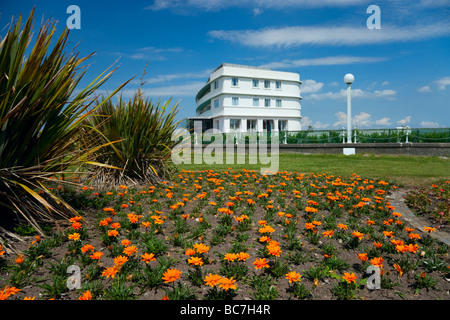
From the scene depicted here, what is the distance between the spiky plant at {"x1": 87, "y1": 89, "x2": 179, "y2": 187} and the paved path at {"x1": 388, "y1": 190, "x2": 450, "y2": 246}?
404cm

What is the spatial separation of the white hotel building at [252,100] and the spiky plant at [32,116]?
34.1 metres

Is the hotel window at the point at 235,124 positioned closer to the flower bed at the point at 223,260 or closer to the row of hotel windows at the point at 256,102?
the row of hotel windows at the point at 256,102

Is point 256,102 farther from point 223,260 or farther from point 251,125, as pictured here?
point 223,260

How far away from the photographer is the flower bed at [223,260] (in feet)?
6.76

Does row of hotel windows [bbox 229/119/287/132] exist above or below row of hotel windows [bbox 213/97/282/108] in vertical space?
below

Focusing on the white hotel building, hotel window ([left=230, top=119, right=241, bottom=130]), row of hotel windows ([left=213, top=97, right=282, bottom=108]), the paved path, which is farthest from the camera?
hotel window ([left=230, top=119, right=241, bottom=130])

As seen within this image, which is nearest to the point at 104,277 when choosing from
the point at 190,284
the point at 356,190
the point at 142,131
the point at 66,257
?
the point at 66,257

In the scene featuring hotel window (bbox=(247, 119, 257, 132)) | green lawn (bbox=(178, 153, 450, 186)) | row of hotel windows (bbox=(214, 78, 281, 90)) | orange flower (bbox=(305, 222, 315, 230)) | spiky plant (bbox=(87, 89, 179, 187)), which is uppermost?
row of hotel windows (bbox=(214, 78, 281, 90))

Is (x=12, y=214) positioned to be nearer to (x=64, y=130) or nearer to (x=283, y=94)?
(x=64, y=130)

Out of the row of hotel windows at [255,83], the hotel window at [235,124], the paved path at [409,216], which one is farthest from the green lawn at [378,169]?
the row of hotel windows at [255,83]

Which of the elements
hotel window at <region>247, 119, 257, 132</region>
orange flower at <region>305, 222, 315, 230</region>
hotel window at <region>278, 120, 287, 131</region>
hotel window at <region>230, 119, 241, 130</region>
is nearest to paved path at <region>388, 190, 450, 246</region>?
orange flower at <region>305, 222, 315, 230</region>

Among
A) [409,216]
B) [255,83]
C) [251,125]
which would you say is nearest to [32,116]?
[409,216]

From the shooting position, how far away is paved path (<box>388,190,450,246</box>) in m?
3.28

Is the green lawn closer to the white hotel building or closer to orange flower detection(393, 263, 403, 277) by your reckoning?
orange flower detection(393, 263, 403, 277)
